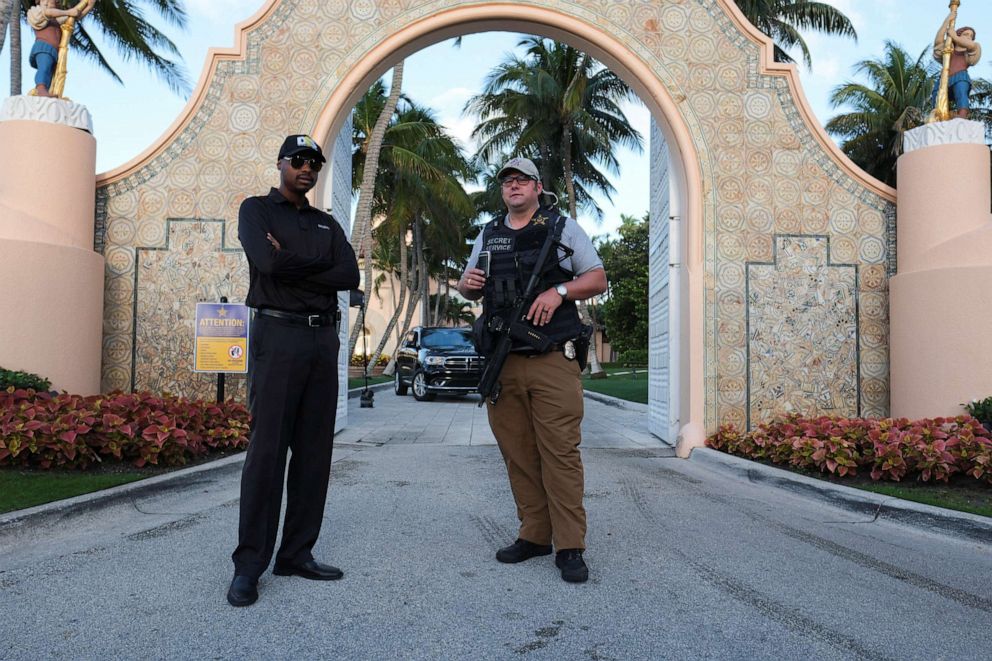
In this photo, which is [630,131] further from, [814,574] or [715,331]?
[814,574]

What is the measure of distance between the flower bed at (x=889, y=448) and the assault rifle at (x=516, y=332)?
3.62 meters

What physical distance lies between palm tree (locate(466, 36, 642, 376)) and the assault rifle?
21.1m

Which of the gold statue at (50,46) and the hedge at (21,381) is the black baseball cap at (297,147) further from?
the gold statue at (50,46)

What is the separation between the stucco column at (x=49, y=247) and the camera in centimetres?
680

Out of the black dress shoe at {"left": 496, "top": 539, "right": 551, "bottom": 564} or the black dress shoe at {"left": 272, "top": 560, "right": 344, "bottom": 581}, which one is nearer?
the black dress shoe at {"left": 272, "top": 560, "right": 344, "bottom": 581}

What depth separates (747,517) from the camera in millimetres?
4781

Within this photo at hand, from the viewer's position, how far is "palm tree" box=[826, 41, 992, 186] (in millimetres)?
28938

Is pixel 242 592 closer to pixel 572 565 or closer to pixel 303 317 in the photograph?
pixel 303 317

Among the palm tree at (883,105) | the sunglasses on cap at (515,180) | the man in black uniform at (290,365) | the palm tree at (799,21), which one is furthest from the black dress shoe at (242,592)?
the palm tree at (883,105)

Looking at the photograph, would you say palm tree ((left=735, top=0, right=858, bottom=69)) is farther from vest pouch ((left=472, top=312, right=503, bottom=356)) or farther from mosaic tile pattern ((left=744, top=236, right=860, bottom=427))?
vest pouch ((left=472, top=312, right=503, bottom=356))

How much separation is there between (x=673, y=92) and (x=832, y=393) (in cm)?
384

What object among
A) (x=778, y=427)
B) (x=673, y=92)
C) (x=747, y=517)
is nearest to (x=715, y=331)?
(x=778, y=427)

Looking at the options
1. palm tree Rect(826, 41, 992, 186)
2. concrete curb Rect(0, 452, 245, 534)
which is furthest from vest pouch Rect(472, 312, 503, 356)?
palm tree Rect(826, 41, 992, 186)

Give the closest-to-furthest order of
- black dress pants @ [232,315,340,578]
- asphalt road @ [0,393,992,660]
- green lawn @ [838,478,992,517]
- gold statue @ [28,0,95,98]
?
asphalt road @ [0,393,992,660], black dress pants @ [232,315,340,578], green lawn @ [838,478,992,517], gold statue @ [28,0,95,98]
